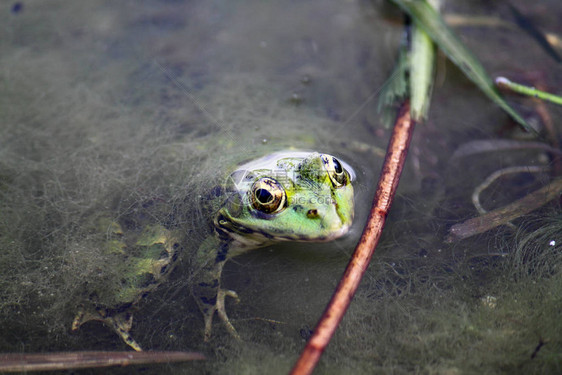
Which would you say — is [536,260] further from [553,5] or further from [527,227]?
[553,5]

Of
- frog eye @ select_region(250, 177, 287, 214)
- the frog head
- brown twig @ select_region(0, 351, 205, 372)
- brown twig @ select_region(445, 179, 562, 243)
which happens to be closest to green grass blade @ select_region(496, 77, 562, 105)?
brown twig @ select_region(445, 179, 562, 243)

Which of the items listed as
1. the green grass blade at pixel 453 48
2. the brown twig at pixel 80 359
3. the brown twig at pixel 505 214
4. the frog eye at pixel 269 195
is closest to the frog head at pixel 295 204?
the frog eye at pixel 269 195

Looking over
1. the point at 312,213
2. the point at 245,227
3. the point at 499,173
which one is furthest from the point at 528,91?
the point at 245,227

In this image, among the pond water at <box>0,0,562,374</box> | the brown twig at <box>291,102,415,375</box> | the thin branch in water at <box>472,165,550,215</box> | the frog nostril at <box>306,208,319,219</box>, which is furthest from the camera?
the thin branch in water at <box>472,165,550,215</box>

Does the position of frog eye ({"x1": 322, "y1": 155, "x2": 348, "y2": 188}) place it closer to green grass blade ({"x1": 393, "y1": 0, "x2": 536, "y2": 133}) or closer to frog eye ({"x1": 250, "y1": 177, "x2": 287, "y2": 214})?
frog eye ({"x1": 250, "y1": 177, "x2": 287, "y2": 214})

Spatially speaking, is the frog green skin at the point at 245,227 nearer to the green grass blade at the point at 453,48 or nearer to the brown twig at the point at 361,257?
the brown twig at the point at 361,257

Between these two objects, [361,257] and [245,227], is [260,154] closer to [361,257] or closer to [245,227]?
[245,227]
